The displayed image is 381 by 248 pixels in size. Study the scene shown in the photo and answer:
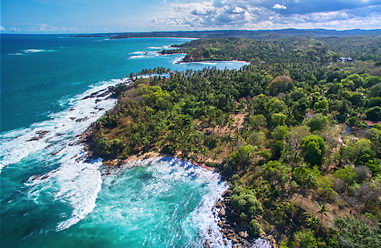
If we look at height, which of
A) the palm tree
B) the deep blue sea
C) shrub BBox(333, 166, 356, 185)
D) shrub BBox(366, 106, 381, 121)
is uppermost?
shrub BBox(366, 106, 381, 121)

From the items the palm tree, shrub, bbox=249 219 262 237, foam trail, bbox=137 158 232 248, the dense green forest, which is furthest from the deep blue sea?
the palm tree

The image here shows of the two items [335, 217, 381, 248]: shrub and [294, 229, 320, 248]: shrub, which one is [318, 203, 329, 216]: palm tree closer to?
[335, 217, 381, 248]: shrub

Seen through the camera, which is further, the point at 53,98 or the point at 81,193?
the point at 53,98

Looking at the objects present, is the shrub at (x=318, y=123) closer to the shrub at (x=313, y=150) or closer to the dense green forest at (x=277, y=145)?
the dense green forest at (x=277, y=145)

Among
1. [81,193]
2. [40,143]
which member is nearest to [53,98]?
[40,143]

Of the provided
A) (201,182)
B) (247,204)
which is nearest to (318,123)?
(247,204)

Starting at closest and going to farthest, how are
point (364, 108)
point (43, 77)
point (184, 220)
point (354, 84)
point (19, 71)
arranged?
1. point (184, 220)
2. point (364, 108)
3. point (354, 84)
4. point (43, 77)
5. point (19, 71)

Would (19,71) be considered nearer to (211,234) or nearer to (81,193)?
(81,193)

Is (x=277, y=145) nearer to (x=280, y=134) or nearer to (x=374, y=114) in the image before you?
(x=280, y=134)

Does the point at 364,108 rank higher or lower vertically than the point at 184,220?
higher
